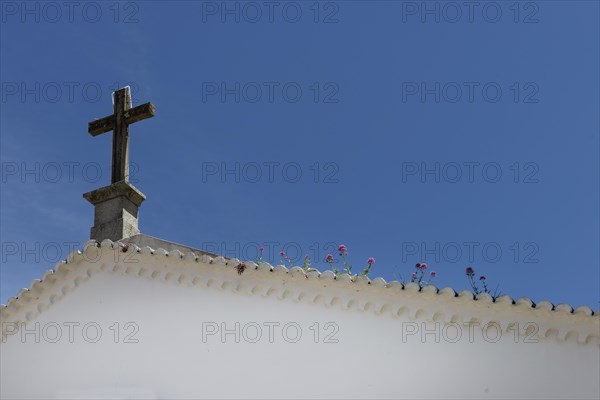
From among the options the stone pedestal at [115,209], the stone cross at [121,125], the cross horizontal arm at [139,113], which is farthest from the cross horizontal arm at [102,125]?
the stone pedestal at [115,209]

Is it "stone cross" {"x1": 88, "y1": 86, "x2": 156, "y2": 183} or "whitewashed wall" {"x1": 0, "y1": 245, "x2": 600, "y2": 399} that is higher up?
"stone cross" {"x1": 88, "y1": 86, "x2": 156, "y2": 183}

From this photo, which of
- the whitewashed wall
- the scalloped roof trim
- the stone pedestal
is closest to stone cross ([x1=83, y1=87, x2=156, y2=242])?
the stone pedestal

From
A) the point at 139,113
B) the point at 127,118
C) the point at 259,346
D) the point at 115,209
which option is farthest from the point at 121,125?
the point at 259,346

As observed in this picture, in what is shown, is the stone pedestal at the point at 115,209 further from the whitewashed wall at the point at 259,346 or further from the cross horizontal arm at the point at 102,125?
the whitewashed wall at the point at 259,346

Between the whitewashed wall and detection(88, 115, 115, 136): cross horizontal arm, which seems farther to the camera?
detection(88, 115, 115, 136): cross horizontal arm

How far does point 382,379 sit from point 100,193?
4.44m

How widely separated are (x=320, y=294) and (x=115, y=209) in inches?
130

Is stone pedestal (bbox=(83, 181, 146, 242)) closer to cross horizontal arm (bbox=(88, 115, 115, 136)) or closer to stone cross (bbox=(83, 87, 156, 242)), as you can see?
stone cross (bbox=(83, 87, 156, 242))

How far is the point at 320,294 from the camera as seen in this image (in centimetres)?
736

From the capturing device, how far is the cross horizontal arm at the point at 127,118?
9.94m

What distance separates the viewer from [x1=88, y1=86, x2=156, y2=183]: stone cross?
32.0ft

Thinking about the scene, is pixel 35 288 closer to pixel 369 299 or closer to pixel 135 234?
pixel 135 234

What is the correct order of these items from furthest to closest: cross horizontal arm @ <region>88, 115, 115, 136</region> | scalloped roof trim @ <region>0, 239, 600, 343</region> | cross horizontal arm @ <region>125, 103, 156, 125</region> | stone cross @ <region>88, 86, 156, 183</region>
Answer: cross horizontal arm @ <region>88, 115, 115, 136</region>, cross horizontal arm @ <region>125, 103, 156, 125</region>, stone cross @ <region>88, 86, 156, 183</region>, scalloped roof trim @ <region>0, 239, 600, 343</region>

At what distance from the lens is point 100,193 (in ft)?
31.4
